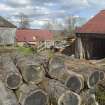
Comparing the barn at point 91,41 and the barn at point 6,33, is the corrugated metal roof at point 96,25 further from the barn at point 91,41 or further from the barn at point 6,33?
the barn at point 6,33

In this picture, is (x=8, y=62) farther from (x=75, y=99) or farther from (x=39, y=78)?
(x=75, y=99)

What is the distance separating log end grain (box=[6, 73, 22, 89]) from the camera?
10.4 m

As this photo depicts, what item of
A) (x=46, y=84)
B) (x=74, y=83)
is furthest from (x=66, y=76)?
(x=46, y=84)

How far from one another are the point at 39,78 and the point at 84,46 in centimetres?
1328

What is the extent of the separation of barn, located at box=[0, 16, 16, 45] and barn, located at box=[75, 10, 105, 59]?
1618cm

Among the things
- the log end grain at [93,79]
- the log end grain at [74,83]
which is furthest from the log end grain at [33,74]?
the log end grain at [93,79]

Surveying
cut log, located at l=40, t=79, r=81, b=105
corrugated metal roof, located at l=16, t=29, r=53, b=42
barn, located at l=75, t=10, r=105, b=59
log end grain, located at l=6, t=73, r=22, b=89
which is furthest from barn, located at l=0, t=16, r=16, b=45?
cut log, located at l=40, t=79, r=81, b=105

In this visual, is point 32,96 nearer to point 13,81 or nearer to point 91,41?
point 13,81

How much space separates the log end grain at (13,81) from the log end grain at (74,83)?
5.42ft

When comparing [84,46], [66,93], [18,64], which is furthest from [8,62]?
[84,46]

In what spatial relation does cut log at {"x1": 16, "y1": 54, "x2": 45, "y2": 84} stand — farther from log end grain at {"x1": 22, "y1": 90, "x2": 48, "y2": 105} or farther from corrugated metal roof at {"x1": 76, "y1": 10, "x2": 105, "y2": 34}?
corrugated metal roof at {"x1": 76, "y1": 10, "x2": 105, "y2": 34}

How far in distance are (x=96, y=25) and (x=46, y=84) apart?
12.9 m

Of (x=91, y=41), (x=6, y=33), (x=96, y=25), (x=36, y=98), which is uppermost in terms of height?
(x=96, y=25)

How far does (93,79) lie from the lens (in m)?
11.6
